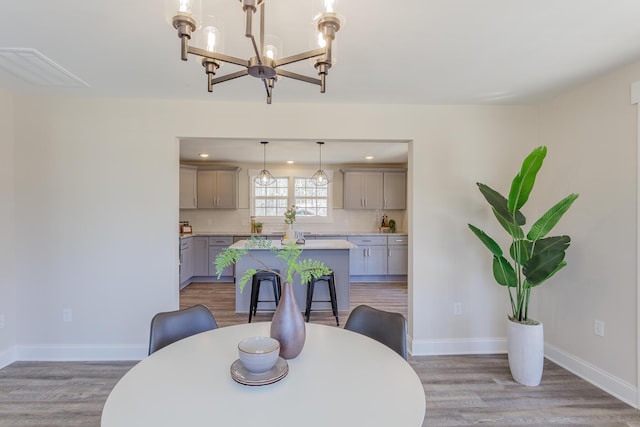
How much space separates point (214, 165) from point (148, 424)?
579 cm

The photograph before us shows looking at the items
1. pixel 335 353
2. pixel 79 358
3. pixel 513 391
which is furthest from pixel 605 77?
pixel 79 358

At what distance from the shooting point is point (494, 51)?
203 cm

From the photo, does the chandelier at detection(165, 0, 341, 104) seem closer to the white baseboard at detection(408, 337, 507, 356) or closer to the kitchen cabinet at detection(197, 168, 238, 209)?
the white baseboard at detection(408, 337, 507, 356)

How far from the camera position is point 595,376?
2.46m

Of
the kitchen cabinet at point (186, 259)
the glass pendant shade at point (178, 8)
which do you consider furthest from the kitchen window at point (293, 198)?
the glass pendant shade at point (178, 8)

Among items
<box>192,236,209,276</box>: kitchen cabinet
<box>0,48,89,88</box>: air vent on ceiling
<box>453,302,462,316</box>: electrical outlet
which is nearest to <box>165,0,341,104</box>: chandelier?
<box>0,48,89,88</box>: air vent on ceiling

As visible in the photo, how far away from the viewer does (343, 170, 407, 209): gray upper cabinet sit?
6332mm

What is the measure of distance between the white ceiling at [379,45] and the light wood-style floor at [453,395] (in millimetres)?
2381

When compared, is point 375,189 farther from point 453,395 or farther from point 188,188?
point 453,395

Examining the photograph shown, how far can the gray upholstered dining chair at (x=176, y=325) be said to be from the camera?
170 centimetres

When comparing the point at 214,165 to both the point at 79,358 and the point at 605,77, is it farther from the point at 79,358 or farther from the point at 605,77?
the point at 605,77

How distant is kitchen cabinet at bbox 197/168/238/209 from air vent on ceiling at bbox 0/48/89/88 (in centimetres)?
358

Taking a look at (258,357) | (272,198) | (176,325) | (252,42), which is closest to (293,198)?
(272,198)

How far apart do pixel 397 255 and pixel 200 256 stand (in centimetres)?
369
